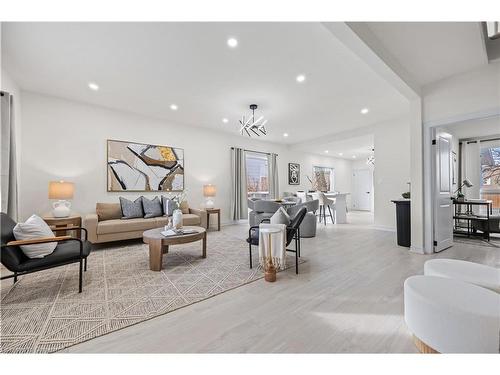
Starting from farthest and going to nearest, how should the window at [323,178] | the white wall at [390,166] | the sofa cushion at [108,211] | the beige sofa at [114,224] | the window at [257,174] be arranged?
1. the window at [323,178]
2. the window at [257,174]
3. the white wall at [390,166]
4. the sofa cushion at [108,211]
5. the beige sofa at [114,224]

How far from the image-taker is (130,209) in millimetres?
4449

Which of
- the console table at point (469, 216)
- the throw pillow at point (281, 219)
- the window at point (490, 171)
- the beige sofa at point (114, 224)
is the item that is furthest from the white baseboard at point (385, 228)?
the beige sofa at point (114, 224)

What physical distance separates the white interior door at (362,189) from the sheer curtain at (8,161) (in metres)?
11.7

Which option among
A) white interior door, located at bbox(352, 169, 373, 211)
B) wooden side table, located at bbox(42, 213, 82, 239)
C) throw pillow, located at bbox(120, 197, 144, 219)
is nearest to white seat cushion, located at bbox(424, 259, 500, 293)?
wooden side table, located at bbox(42, 213, 82, 239)

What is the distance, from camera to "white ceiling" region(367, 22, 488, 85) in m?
2.26

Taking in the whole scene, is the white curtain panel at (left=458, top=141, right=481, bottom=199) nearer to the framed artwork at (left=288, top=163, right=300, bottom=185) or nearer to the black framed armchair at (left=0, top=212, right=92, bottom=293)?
the framed artwork at (left=288, top=163, right=300, bottom=185)

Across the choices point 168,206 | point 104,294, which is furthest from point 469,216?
point 104,294

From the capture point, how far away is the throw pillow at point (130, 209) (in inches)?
173

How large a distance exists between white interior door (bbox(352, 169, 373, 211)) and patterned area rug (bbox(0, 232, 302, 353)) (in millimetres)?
8864

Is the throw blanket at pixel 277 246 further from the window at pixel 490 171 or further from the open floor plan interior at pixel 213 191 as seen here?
the window at pixel 490 171

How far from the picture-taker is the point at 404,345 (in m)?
1.44
